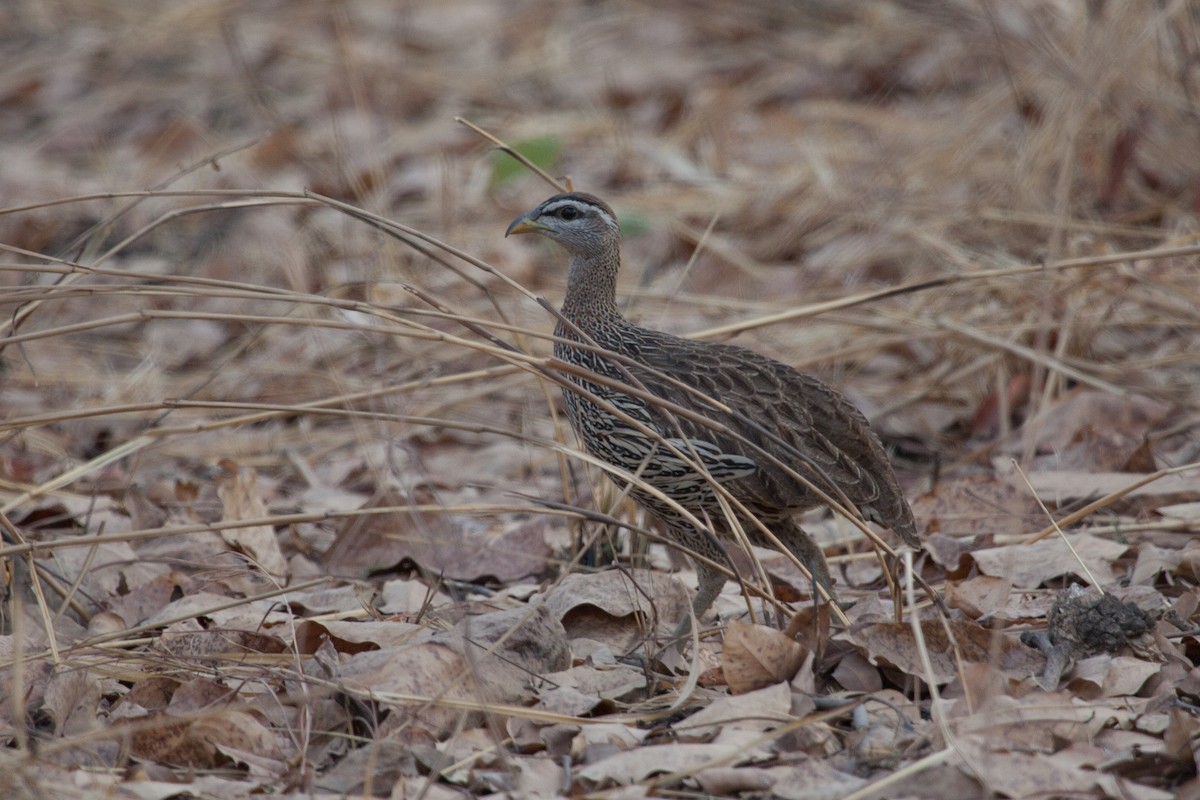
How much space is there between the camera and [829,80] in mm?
10609

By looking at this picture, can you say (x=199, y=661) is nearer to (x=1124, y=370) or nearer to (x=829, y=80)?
(x=1124, y=370)

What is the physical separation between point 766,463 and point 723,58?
8112 mm

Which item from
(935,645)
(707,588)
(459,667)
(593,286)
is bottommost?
(707,588)

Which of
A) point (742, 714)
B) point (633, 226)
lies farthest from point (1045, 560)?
point (633, 226)

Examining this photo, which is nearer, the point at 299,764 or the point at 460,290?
the point at 299,764

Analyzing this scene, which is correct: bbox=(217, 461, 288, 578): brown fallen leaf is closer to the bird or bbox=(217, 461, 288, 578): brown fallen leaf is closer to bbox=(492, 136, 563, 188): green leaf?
the bird

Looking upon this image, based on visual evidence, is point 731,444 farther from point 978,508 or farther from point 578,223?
point 978,508

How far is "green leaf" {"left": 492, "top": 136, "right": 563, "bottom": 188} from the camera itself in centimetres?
914

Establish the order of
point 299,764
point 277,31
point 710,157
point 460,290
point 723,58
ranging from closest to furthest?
point 299,764 < point 460,290 < point 710,157 < point 723,58 < point 277,31

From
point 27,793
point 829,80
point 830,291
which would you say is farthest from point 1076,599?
point 829,80

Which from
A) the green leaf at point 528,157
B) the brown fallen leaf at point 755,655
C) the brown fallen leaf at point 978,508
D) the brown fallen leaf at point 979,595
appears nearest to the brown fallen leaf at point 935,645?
the brown fallen leaf at point 755,655

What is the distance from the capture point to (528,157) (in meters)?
9.03

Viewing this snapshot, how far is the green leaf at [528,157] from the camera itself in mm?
9141

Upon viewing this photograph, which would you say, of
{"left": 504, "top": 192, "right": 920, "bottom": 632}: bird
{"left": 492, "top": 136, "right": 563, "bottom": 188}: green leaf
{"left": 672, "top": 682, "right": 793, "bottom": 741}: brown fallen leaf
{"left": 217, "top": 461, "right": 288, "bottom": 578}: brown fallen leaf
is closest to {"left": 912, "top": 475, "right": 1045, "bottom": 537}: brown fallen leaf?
{"left": 504, "top": 192, "right": 920, "bottom": 632}: bird
